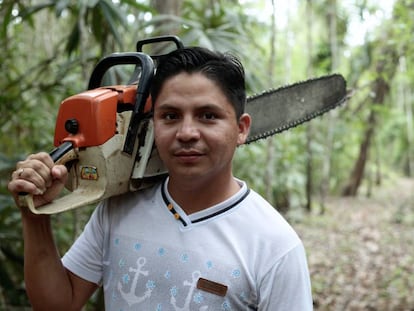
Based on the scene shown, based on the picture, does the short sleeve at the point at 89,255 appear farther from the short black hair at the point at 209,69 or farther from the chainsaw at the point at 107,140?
the short black hair at the point at 209,69

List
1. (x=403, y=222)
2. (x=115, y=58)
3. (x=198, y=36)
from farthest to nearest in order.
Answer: (x=403, y=222), (x=198, y=36), (x=115, y=58)

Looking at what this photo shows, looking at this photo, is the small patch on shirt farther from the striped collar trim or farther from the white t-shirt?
the striped collar trim

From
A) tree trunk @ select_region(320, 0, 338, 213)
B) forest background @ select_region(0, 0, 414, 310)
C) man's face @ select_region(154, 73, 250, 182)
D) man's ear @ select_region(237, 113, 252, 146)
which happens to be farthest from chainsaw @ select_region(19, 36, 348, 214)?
tree trunk @ select_region(320, 0, 338, 213)

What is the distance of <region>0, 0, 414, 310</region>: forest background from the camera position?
6.98ft

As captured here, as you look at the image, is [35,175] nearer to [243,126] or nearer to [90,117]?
A: [90,117]

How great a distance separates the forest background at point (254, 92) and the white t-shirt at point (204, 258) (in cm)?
93

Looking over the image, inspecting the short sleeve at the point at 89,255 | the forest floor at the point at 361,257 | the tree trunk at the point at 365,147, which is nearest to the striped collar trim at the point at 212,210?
the short sleeve at the point at 89,255

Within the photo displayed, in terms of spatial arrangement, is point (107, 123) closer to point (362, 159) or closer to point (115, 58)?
point (115, 58)

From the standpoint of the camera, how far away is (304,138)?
327 inches

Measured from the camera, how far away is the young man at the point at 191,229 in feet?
3.15

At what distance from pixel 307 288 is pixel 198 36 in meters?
1.34

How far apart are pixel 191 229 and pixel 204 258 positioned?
8 cm

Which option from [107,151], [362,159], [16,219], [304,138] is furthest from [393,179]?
[107,151]

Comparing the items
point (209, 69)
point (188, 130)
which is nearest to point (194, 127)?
point (188, 130)
